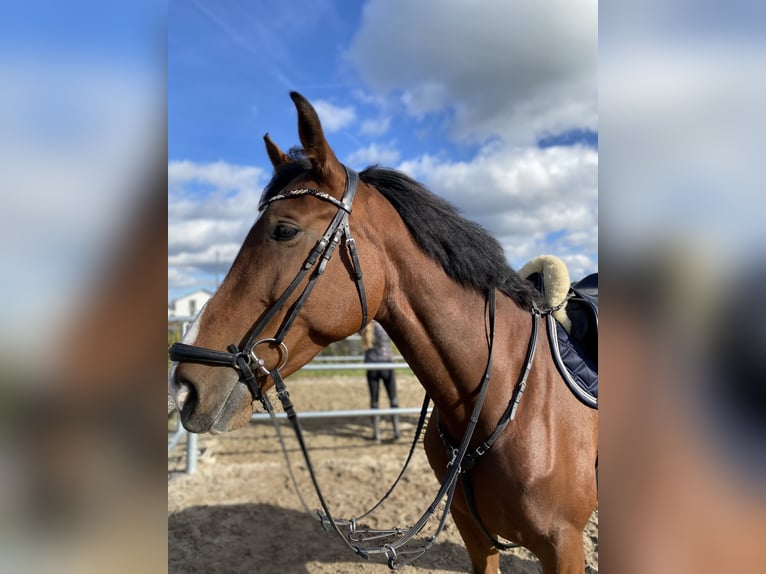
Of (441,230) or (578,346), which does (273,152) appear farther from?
(578,346)

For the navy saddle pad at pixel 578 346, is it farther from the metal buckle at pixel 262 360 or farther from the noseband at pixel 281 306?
the metal buckle at pixel 262 360

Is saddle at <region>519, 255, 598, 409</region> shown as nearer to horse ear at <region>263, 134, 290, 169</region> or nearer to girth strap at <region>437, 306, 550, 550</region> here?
girth strap at <region>437, 306, 550, 550</region>

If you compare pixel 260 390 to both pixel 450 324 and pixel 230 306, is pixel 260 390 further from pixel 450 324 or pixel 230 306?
pixel 450 324

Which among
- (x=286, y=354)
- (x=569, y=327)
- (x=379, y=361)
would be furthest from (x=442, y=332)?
(x=379, y=361)

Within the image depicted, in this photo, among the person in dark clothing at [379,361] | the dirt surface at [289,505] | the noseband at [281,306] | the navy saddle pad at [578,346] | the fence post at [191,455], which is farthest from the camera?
the person in dark clothing at [379,361]

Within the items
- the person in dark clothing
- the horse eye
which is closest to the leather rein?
the horse eye

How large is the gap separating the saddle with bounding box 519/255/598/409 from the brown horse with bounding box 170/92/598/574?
0.06 metres

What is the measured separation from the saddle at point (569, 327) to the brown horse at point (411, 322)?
0.19ft

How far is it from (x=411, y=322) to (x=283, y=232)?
0.66 metres

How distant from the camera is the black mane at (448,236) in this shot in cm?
196

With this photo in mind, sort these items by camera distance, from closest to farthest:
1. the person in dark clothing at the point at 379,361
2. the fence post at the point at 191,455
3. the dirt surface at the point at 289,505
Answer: the dirt surface at the point at 289,505 → the fence post at the point at 191,455 → the person in dark clothing at the point at 379,361

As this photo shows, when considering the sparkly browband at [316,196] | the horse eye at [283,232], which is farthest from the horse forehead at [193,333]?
the sparkly browband at [316,196]

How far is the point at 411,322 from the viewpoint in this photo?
192 cm
